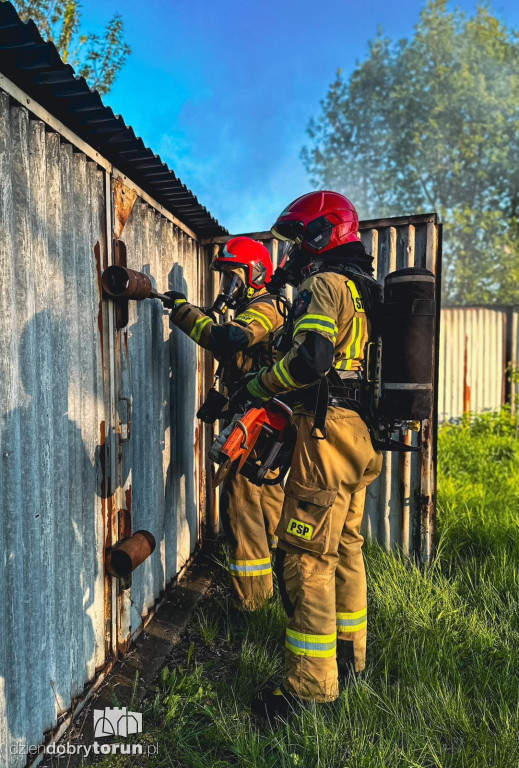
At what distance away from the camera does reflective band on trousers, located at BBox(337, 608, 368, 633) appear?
2.61 metres

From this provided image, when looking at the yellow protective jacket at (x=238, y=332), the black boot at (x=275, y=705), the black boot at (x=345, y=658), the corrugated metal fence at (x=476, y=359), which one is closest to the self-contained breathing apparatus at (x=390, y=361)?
the yellow protective jacket at (x=238, y=332)

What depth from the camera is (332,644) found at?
7.72 feet

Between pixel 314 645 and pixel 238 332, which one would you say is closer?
pixel 314 645

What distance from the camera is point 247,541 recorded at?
3.31m

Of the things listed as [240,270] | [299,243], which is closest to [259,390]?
[299,243]

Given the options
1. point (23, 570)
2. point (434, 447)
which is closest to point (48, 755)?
point (23, 570)

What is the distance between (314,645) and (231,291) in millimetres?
2194

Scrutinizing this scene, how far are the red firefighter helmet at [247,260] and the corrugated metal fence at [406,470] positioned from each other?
2.91 ft

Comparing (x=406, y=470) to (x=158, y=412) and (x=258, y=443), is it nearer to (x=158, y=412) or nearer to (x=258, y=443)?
(x=258, y=443)

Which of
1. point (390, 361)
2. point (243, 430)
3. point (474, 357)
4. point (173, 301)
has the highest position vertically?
point (173, 301)

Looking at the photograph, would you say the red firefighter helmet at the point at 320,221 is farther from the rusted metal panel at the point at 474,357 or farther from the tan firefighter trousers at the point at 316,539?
the rusted metal panel at the point at 474,357

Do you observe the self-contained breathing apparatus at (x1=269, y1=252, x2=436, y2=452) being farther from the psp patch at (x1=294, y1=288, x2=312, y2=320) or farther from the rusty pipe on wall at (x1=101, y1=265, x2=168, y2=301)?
the rusty pipe on wall at (x1=101, y1=265, x2=168, y2=301)

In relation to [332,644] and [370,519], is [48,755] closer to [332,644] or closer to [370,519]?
[332,644]

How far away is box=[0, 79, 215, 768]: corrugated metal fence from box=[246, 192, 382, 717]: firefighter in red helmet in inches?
31.3
